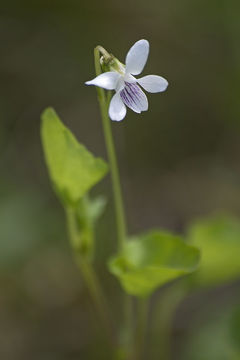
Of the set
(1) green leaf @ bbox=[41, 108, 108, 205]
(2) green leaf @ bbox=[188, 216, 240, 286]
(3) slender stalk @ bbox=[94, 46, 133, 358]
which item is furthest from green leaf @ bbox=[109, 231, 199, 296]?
(2) green leaf @ bbox=[188, 216, 240, 286]

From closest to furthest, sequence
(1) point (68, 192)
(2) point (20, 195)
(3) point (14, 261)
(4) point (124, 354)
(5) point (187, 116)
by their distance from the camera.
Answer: (1) point (68, 192) → (4) point (124, 354) → (3) point (14, 261) → (2) point (20, 195) → (5) point (187, 116)

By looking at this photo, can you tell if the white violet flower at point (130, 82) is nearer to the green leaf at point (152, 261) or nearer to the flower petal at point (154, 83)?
the flower petal at point (154, 83)

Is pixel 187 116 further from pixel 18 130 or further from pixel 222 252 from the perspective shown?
pixel 222 252

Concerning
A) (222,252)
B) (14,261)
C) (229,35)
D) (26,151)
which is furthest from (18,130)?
(222,252)

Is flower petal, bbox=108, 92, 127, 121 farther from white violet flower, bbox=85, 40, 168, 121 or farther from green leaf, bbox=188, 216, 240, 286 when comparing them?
green leaf, bbox=188, 216, 240, 286

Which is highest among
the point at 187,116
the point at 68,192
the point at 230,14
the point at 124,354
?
the point at 230,14

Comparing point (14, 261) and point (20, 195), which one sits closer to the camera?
point (14, 261)

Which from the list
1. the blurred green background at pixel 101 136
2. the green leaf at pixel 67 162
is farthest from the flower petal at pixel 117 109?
the blurred green background at pixel 101 136
